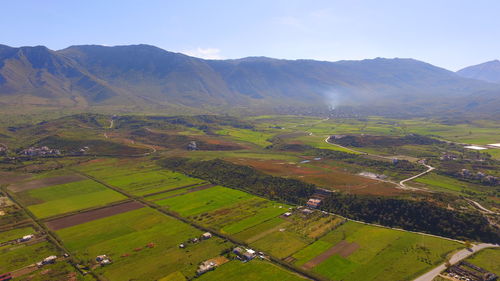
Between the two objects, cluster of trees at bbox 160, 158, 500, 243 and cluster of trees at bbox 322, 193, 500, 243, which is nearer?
cluster of trees at bbox 322, 193, 500, 243

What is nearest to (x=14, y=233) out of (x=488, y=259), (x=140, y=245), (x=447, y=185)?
(x=140, y=245)

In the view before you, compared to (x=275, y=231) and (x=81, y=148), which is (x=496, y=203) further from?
(x=81, y=148)

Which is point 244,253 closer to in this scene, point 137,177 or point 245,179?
point 245,179

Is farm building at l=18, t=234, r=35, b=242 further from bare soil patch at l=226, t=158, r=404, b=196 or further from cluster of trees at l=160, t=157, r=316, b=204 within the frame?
bare soil patch at l=226, t=158, r=404, b=196

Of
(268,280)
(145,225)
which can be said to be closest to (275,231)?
(268,280)

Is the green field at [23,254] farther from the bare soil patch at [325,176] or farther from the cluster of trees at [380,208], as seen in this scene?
the bare soil patch at [325,176]

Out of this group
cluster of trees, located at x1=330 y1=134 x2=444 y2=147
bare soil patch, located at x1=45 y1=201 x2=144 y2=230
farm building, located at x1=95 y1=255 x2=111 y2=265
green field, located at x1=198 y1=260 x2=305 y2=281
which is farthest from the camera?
cluster of trees, located at x1=330 y1=134 x2=444 y2=147

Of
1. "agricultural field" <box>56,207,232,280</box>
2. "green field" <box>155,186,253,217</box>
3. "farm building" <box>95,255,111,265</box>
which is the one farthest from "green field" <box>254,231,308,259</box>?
"farm building" <box>95,255,111,265</box>
